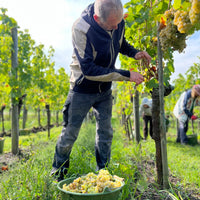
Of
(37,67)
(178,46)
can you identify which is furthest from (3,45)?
(178,46)

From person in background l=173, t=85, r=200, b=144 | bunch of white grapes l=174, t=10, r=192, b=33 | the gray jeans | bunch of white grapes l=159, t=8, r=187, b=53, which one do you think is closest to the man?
the gray jeans

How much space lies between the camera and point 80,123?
2.27m

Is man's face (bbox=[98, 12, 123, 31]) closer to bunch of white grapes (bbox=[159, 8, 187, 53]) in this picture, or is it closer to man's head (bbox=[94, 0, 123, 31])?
man's head (bbox=[94, 0, 123, 31])

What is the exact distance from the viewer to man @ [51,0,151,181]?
1.90m

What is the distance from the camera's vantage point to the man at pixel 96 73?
1.90m

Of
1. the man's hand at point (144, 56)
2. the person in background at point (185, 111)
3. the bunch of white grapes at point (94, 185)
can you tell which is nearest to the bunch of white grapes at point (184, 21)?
the man's hand at point (144, 56)

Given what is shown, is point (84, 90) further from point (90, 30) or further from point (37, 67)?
point (37, 67)

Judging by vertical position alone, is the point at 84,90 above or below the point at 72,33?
below

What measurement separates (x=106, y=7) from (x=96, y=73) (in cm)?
58

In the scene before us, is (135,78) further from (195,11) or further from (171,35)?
(195,11)

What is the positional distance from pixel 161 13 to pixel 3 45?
373cm

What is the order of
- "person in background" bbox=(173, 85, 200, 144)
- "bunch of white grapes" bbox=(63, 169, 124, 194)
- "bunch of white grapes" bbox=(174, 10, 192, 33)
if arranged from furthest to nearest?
"person in background" bbox=(173, 85, 200, 144), "bunch of white grapes" bbox=(63, 169, 124, 194), "bunch of white grapes" bbox=(174, 10, 192, 33)

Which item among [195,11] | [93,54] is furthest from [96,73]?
[195,11]

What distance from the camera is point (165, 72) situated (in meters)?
1.96
